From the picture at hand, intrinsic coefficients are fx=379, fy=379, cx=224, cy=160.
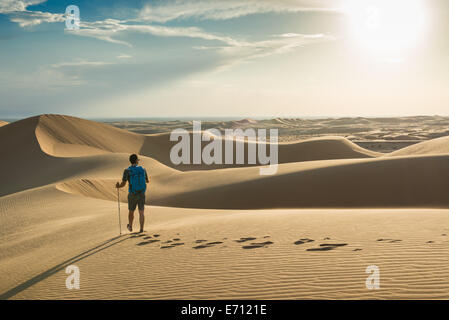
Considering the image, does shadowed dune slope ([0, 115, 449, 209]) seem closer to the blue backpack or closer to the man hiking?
the man hiking

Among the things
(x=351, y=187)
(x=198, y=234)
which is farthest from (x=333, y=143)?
(x=198, y=234)

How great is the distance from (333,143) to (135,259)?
48.6 metres

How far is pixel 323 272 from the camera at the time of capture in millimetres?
5477

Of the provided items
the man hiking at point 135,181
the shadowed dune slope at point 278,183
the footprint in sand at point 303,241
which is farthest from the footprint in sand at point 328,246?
the shadowed dune slope at point 278,183

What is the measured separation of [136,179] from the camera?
8.73m

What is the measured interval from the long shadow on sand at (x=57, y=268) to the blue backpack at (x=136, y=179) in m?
1.14

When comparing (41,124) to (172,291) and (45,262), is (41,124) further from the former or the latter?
(172,291)

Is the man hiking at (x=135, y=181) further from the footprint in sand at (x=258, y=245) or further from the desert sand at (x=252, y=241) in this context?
the footprint in sand at (x=258, y=245)

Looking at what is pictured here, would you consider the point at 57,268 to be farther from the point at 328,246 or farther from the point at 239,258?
the point at 328,246

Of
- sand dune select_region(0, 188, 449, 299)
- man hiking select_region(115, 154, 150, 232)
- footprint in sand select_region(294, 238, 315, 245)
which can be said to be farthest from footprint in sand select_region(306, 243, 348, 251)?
man hiking select_region(115, 154, 150, 232)

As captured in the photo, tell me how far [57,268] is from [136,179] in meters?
2.61

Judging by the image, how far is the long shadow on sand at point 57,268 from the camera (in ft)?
19.5

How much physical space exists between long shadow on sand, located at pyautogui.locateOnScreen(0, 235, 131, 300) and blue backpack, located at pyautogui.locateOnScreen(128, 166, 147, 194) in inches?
44.9

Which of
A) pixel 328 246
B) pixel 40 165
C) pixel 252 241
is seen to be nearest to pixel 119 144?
pixel 40 165
